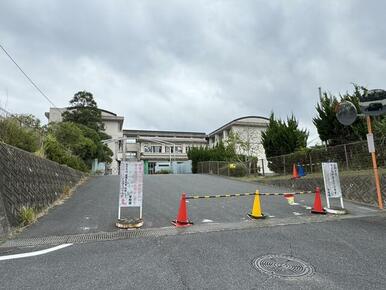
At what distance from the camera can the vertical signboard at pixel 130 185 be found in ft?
22.5

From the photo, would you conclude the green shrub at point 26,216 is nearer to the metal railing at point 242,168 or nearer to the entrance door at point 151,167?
the metal railing at point 242,168

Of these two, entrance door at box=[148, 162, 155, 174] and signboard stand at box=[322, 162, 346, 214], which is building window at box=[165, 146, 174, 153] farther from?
signboard stand at box=[322, 162, 346, 214]

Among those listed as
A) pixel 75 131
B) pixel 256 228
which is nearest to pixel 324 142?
pixel 256 228

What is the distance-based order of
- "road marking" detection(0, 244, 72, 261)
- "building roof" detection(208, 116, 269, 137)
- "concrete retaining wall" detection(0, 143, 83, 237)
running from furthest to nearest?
"building roof" detection(208, 116, 269, 137) < "concrete retaining wall" detection(0, 143, 83, 237) < "road marking" detection(0, 244, 72, 261)

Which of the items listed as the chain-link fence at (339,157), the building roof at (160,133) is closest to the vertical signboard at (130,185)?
the chain-link fence at (339,157)

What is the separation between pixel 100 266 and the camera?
4.06m

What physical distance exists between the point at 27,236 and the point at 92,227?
→ 1.30 metres

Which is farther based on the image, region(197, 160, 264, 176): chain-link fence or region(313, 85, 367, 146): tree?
region(197, 160, 264, 176): chain-link fence

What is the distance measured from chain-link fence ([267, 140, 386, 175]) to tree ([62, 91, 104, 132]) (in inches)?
946

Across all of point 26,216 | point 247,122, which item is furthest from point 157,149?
point 26,216

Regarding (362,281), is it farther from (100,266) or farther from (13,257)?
(13,257)

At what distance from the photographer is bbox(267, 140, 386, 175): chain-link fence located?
11.8 metres

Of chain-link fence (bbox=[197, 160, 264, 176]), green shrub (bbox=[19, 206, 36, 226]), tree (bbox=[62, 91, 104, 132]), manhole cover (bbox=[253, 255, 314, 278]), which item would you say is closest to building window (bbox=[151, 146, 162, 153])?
tree (bbox=[62, 91, 104, 132])

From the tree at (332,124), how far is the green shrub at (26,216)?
46.8 feet
